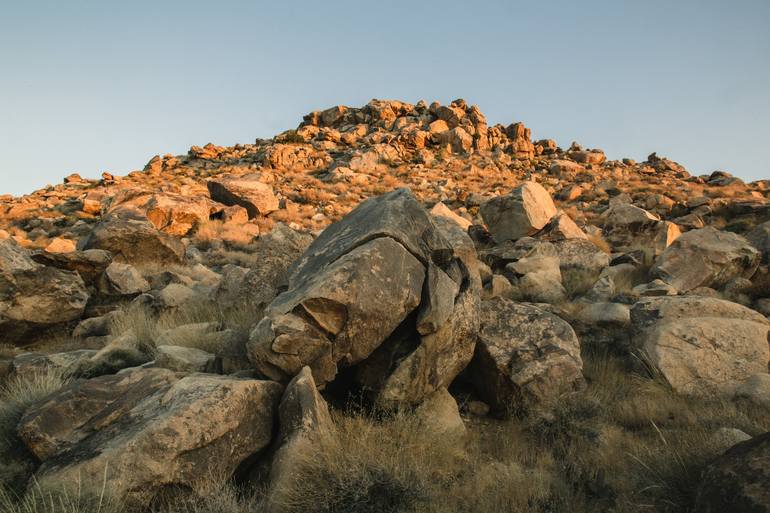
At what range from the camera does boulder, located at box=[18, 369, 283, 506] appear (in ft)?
11.9

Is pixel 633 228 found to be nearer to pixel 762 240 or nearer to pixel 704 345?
pixel 762 240

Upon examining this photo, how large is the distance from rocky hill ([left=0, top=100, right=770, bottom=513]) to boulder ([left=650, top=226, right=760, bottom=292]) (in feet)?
0.14

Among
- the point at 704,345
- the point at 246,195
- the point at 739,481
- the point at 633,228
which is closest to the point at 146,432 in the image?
the point at 739,481

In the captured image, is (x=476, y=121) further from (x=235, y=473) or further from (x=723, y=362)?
(x=235, y=473)

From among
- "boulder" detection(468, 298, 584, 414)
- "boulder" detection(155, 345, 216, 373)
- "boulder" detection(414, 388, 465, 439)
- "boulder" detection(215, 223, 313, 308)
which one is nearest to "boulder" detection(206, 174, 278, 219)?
"boulder" detection(215, 223, 313, 308)

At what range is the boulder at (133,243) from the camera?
12148mm

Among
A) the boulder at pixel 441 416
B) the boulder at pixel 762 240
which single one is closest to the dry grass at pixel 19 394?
the boulder at pixel 441 416

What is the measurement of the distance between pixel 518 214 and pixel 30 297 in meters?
11.2

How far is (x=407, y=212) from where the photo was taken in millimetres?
5910

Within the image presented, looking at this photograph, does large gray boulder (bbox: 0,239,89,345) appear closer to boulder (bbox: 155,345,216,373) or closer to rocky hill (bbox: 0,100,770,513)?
rocky hill (bbox: 0,100,770,513)

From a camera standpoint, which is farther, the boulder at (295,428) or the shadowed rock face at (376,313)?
the shadowed rock face at (376,313)

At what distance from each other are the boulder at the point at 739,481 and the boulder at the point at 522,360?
94.2 inches

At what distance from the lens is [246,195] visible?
20.2 metres

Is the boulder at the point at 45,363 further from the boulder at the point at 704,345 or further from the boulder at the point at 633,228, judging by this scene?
the boulder at the point at 633,228
